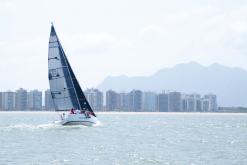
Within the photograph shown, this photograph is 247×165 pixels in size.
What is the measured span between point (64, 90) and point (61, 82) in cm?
103

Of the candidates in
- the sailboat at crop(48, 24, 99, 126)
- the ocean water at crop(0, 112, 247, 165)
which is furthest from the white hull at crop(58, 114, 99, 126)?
the ocean water at crop(0, 112, 247, 165)

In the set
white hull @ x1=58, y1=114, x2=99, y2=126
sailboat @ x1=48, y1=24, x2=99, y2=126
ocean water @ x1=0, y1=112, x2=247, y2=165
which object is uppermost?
sailboat @ x1=48, y1=24, x2=99, y2=126

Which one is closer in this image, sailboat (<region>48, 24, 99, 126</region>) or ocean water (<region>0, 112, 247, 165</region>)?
ocean water (<region>0, 112, 247, 165</region>)

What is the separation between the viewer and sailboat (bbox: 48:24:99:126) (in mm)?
67000

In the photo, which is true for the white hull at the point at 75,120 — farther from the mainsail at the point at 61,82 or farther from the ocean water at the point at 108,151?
the ocean water at the point at 108,151

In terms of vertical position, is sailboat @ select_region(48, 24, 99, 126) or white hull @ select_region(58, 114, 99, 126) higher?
sailboat @ select_region(48, 24, 99, 126)

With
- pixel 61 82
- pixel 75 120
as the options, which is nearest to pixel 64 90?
pixel 61 82

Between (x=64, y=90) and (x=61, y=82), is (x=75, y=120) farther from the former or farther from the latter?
(x=61, y=82)

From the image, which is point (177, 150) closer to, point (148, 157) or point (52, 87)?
point (148, 157)

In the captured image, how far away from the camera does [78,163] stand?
121 feet

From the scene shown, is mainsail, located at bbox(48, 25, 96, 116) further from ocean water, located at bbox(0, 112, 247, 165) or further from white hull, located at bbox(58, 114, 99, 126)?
ocean water, located at bbox(0, 112, 247, 165)

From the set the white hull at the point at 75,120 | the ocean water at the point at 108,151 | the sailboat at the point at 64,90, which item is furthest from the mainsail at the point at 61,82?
the ocean water at the point at 108,151

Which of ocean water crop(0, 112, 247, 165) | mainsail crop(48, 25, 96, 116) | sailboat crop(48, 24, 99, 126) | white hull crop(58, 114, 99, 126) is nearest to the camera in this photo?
ocean water crop(0, 112, 247, 165)

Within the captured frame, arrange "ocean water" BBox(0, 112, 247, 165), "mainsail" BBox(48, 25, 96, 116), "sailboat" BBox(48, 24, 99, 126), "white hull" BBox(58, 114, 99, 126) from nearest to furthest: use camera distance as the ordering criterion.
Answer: "ocean water" BBox(0, 112, 247, 165), "white hull" BBox(58, 114, 99, 126), "sailboat" BBox(48, 24, 99, 126), "mainsail" BBox(48, 25, 96, 116)
